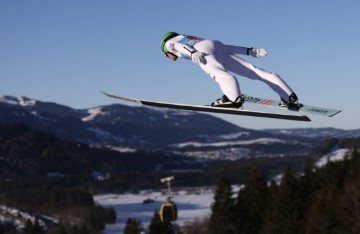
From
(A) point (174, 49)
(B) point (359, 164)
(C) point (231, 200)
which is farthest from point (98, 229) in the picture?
(A) point (174, 49)

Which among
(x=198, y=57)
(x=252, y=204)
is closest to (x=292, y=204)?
(x=252, y=204)

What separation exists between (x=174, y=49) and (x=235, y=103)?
175cm

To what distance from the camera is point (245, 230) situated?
210 ft

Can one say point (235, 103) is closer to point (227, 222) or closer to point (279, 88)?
point (279, 88)

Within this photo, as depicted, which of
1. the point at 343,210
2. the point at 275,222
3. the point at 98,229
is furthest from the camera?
the point at 98,229

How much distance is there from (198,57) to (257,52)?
1.00 meters

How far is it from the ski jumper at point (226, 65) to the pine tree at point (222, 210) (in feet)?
181

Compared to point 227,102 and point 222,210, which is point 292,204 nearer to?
point 222,210

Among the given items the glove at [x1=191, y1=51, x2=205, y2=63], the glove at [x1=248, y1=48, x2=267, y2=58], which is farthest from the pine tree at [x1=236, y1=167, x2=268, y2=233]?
the glove at [x1=191, y1=51, x2=205, y2=63]

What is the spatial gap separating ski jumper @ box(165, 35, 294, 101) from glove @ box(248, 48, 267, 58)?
5.1 inches

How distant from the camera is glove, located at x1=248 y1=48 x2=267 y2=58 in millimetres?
10562

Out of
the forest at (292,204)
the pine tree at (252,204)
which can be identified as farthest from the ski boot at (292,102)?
the pine tree at (252,204)

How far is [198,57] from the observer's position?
10.6 meters

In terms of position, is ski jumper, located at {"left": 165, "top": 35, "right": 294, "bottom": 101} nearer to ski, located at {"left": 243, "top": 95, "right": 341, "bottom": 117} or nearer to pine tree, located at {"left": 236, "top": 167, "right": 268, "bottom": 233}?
ski, located at {"left": 243, "top": 95, "right": 341, "bottom": 117}
